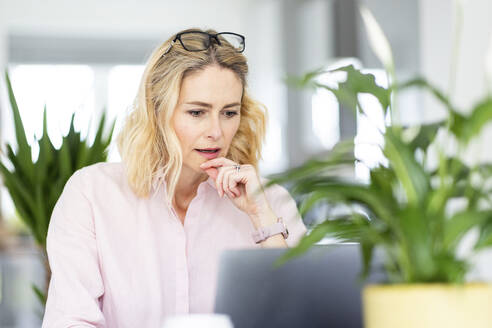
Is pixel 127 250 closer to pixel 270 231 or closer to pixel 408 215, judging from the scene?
pixel 270 231

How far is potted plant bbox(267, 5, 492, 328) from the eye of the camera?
80 cm

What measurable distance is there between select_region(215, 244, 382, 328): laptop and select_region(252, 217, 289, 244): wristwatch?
0.75 meters

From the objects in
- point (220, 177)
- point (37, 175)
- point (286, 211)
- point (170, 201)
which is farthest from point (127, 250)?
point (37, 175)

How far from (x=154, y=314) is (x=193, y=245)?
0.24 m

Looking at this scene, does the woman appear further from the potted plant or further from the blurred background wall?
the blurred background wall

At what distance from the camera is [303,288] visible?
1175 mm

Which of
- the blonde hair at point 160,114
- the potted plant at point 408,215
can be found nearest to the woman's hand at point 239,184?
the blonde hair at point 160,114

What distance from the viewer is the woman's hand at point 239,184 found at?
77.0 inches

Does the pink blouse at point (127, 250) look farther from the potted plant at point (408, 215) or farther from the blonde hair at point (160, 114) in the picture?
the potted plant at point (408, 215)

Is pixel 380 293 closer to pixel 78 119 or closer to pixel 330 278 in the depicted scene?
pixel 330 278

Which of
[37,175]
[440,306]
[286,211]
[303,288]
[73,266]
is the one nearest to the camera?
[440,306]

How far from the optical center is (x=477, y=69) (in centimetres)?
362

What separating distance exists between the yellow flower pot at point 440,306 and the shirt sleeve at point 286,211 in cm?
130

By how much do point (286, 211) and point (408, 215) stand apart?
140cm
